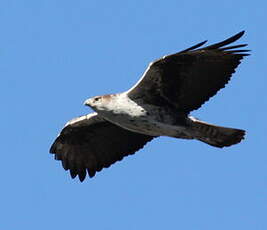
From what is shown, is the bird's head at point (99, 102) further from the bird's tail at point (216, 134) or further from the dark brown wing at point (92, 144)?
the bird's tail at point (216, 134)

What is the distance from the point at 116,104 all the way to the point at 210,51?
1862 mm

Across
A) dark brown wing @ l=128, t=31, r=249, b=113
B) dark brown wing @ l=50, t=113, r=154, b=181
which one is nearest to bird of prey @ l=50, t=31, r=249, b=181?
dark brown wing @ l=128, t=31, r=249, b=113

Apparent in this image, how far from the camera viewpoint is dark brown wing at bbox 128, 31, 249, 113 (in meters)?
15.5

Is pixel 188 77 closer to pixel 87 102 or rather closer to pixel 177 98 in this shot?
pixel 177 98

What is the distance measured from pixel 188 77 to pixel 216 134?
110 cm

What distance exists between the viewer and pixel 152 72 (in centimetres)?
1566

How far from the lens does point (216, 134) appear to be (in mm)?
16031

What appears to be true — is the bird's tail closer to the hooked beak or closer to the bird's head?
the bird's head

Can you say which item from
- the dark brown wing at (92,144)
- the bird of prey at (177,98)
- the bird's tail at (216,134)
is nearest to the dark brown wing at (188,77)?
the bird of prey at (177,98)

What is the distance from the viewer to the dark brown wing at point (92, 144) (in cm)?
1766

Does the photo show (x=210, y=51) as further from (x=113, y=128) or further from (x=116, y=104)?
(x=113, y=128)

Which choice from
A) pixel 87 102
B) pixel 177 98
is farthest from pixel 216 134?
pixel 87 102

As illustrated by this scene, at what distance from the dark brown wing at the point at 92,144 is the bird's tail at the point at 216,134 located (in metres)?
1.71

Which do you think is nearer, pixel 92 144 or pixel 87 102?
pixel 87 102
